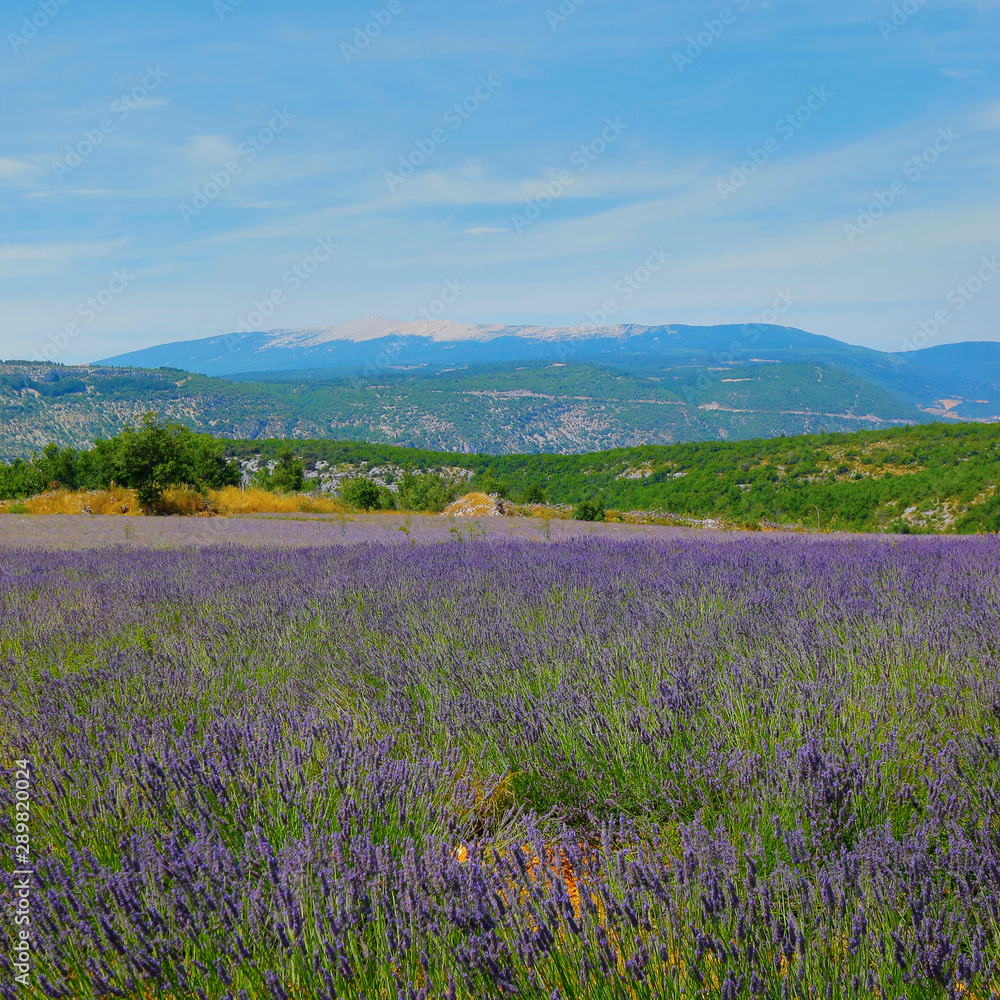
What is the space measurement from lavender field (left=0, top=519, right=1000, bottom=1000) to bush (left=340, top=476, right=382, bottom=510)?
15736mm

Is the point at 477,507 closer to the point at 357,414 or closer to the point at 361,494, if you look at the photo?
the point at 361,494

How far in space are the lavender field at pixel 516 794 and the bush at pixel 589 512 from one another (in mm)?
11943

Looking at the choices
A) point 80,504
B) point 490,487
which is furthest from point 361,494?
point 80,504

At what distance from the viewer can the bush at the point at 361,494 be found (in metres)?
19.4

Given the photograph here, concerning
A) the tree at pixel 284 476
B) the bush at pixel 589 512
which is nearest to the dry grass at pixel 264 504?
the bush at pixel 589 512

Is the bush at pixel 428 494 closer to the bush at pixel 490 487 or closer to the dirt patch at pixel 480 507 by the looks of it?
the bush at pixel 490 487

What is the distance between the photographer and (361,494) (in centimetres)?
1961

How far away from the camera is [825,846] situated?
146 centimetres

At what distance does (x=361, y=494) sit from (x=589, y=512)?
7301 mm

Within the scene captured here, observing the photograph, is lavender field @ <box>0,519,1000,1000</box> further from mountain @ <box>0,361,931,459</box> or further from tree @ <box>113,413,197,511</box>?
mountain @ <box>0,361,931,459</box>

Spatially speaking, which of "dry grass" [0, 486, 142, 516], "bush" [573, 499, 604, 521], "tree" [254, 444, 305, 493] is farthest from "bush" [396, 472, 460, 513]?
"tree" [254, 444, 305, 493]

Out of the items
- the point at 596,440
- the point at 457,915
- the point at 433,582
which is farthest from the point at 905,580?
the point at 596,440

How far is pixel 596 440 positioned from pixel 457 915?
175m

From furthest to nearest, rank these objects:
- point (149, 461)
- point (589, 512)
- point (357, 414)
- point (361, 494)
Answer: point (357, 414)
point (361, 494)
point (149, 461)
point (589, 512)
